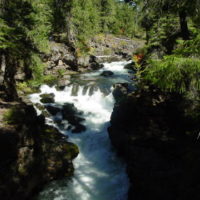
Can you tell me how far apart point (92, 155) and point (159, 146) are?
4734mm

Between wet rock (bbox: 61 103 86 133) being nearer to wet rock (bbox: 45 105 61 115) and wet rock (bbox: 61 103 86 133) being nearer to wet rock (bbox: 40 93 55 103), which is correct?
wet rock (bbox: 45 105 61 115)

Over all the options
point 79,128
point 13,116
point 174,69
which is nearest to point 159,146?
point 174,69

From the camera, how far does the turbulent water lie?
898cm

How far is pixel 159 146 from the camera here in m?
8.23

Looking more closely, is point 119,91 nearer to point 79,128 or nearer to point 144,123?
point 79,128

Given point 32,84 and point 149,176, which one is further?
point 32,84

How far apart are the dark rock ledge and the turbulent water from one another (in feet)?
2.04

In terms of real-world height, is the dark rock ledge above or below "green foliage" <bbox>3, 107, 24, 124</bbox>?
below

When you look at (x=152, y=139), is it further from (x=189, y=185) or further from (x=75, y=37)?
(x=75, y=37)

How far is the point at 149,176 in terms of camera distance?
7398 mm

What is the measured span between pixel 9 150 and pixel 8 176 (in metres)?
0.89

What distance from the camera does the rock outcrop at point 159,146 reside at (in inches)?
260

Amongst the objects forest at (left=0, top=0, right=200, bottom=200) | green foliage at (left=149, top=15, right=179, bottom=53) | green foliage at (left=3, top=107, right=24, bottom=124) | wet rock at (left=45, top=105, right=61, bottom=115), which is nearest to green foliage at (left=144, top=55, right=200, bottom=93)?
forest at (left=0, top=0, right=200, bottom=200)

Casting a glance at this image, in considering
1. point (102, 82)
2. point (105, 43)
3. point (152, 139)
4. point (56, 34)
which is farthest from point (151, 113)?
point (105, 43)
